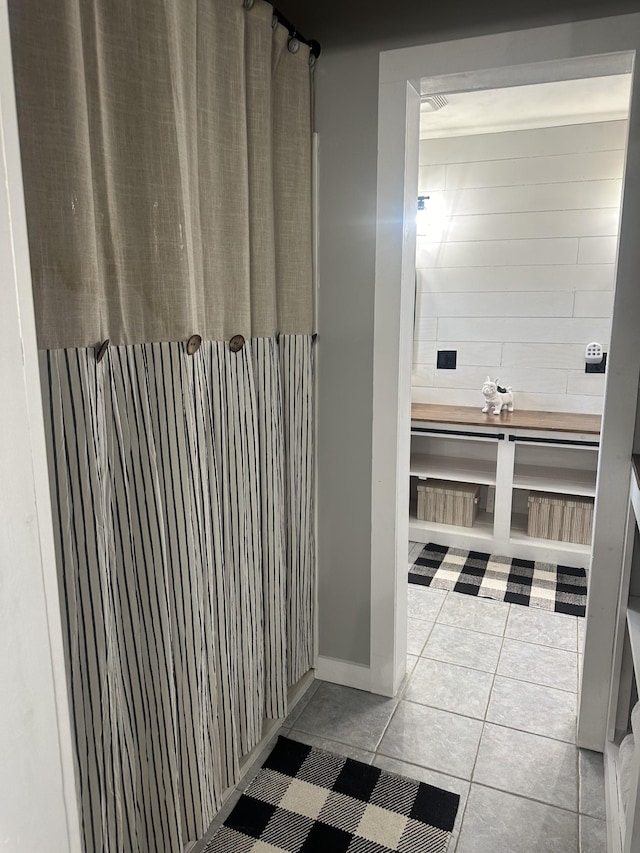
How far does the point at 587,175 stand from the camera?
334 centimetres

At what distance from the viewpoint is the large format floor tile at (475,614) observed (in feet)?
9.18

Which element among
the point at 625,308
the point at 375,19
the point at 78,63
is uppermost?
the point at 375,19

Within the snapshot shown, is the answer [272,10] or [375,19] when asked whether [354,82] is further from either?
[272,10]

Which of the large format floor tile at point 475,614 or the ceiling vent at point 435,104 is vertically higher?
the ceiling vent at point 435,104

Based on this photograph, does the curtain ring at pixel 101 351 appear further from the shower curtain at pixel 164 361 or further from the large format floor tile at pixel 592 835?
the large format floor tile at pixel 592 835

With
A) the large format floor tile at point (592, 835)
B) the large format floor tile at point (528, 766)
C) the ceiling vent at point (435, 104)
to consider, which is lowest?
the large format floor tile at point (592, 835)

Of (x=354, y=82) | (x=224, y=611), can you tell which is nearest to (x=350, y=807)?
(x=224, y=611)

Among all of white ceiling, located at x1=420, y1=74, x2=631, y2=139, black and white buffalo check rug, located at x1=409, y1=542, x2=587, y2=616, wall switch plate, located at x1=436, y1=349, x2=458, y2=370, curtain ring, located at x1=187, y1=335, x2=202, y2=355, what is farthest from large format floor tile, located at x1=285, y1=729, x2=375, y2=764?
white ceiling, located at x1=420, y1=74, x2=631, y2=139

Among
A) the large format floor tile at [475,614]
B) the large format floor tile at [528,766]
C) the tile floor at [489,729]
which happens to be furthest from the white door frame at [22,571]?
the large format floor tile at [475,614]

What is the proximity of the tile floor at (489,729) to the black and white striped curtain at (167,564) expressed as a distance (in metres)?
0.41

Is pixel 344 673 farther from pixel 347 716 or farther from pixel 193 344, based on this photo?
pixel 193 344

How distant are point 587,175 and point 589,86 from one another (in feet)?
1.74

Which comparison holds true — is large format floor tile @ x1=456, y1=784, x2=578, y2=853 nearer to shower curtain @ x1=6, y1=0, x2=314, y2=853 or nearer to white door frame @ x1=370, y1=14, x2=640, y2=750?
white door frame @ x1=370, y1=14, x2=640, y2=750

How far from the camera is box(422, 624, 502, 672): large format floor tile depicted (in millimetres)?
2521
